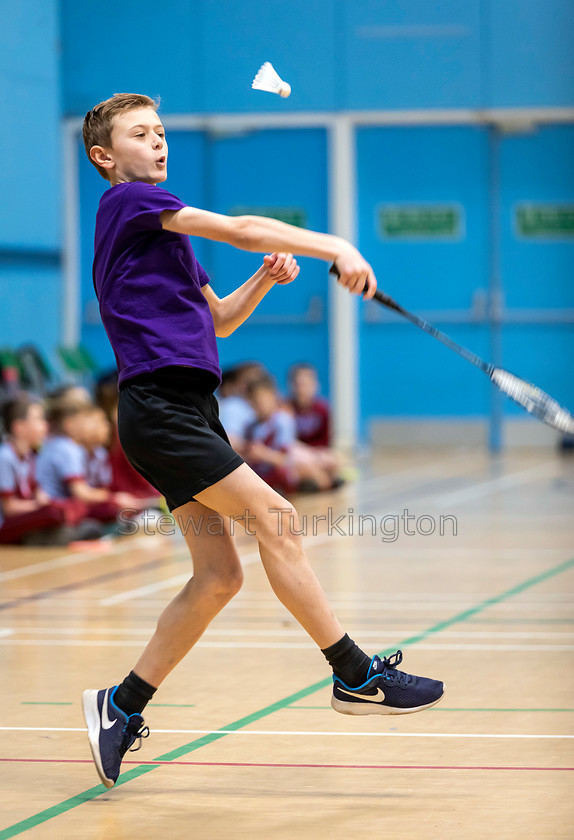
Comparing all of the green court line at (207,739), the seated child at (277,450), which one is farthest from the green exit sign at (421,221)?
the green court line at (207,739)

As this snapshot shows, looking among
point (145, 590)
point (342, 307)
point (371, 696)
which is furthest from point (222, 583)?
point (342, 307)

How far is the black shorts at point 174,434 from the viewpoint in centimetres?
344

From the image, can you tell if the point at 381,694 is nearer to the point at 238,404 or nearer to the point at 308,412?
the point at 238,404

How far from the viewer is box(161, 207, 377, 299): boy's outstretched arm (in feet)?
10.8

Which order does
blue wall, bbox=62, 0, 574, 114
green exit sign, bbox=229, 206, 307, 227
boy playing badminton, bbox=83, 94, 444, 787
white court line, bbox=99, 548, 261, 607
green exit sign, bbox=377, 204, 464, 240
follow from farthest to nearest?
green exit sign, bbox=229, 206, 307, 227
green exit sign, bbox=377, 204, 464, 240
blue wall, bbox=62, 0, 574, 114
white court line, bbox=99, 548, 261, 607
boy playing badminton, bbox=83, 94, 444, 787

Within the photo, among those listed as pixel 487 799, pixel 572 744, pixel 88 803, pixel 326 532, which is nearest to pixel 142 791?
pixel 88 803

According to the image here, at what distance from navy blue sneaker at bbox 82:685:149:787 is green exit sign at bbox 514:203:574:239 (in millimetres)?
14071

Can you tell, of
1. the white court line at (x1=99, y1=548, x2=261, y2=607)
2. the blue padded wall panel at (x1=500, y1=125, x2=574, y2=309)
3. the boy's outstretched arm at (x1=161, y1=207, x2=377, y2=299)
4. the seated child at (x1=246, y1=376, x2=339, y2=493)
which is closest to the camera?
the boy's outstretched arm at (x1=161, y1=207, x2=377, y2=299)

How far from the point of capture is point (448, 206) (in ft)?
56.1

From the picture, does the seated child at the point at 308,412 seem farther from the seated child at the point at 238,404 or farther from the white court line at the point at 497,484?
the white court line at the point at 497,484

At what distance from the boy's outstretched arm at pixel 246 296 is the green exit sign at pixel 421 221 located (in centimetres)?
1346

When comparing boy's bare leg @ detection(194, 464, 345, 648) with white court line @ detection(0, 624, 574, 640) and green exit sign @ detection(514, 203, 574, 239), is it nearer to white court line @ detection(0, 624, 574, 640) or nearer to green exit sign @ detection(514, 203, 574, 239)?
white court line @ detection(0, 624, 574, 640)

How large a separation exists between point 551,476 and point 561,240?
4.66 meters

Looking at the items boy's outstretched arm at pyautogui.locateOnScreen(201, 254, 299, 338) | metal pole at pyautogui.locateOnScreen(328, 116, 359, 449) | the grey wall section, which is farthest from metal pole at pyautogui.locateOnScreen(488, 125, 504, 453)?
boy's outstretched arm at pyautogui.locateOnScreen(201, 254, 299, 338)
